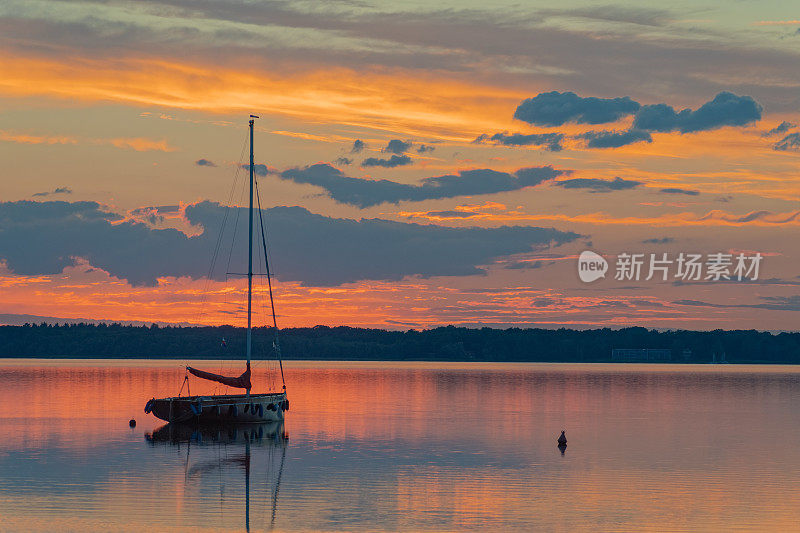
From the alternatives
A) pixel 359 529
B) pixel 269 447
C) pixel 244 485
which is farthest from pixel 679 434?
pixel 359 529

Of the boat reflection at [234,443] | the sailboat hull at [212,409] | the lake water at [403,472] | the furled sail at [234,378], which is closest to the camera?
the lake water at [403,472]

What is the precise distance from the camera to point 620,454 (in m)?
73.8

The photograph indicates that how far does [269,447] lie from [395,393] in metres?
93.2

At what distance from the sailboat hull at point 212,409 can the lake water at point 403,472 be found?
1.45 metres

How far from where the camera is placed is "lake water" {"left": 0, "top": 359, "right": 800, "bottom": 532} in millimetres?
46531

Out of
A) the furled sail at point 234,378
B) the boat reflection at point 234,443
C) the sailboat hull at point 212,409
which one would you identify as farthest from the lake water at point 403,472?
the furled sail at point 234,378

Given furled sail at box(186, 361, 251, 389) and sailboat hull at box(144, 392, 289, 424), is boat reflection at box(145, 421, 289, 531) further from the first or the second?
furled sail at box(186, 361, 251, 389)

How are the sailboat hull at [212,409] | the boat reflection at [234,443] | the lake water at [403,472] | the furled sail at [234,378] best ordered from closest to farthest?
the lake water at [403,472]
the boat reflection at [234,443]
the sailboat hull at [212,409]
the furled sail at [234,378]

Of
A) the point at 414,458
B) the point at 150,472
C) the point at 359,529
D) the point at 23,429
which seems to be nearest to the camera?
the point at 359,529

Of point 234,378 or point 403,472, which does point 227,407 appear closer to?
point 234,378

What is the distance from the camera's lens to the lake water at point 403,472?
46531 mm

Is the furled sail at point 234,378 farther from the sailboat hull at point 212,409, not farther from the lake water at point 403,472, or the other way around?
the lake water at point 403,472

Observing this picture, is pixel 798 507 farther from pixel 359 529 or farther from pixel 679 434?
pixel 679 434

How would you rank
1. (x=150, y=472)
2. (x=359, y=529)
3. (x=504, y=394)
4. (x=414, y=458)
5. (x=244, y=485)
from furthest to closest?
(x=504, y=394), (x=414, y=458), (x=150, y=472), (x=244, y=485), (x=359, y=529)
